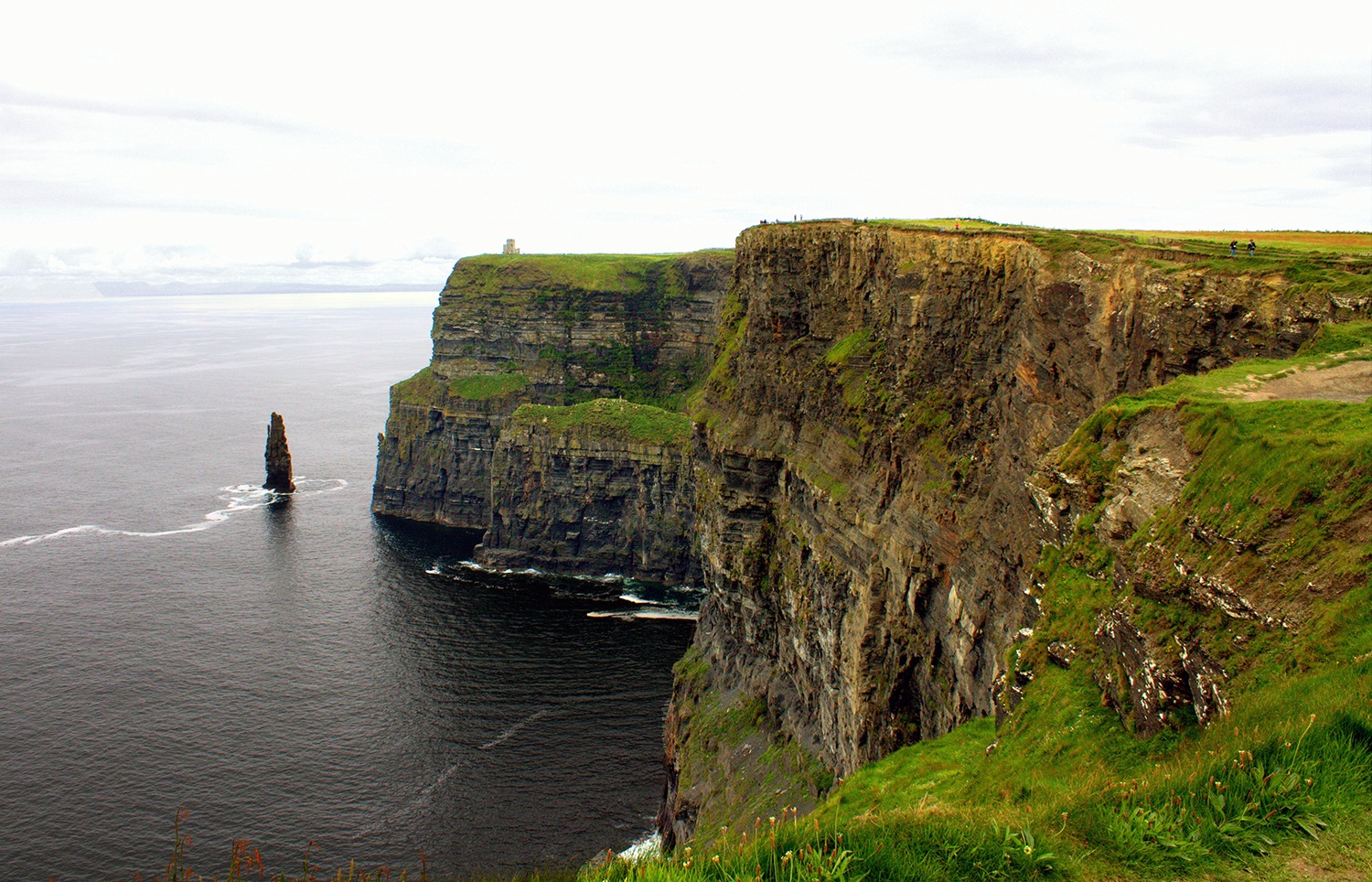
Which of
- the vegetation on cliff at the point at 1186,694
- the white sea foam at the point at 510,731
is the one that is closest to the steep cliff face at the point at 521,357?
the white sea foam at the point at 510,731

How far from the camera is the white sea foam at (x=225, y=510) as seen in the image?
13325 cm

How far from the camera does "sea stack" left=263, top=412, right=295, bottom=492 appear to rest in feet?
535

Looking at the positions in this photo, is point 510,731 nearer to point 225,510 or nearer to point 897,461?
point 897,461

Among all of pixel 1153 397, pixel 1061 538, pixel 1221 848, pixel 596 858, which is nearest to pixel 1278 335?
pixel 1153 397

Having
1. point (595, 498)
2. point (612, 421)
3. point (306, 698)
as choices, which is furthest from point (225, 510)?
point (306, 698)

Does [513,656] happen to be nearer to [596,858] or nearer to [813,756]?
[596,858]

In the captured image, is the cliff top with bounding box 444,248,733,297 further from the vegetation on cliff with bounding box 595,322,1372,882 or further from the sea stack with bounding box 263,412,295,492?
the vegetation on cliff with bounding box 595,322,1372,882

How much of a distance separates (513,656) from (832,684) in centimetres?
5245

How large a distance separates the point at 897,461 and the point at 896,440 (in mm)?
1137

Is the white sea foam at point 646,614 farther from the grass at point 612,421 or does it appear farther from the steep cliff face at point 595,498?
the grass at point 612,421

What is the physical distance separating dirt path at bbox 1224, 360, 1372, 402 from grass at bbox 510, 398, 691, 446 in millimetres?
107135

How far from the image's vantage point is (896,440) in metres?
52.7

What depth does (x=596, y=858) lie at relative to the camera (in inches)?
2516

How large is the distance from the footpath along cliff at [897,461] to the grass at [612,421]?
22659 millimetres
